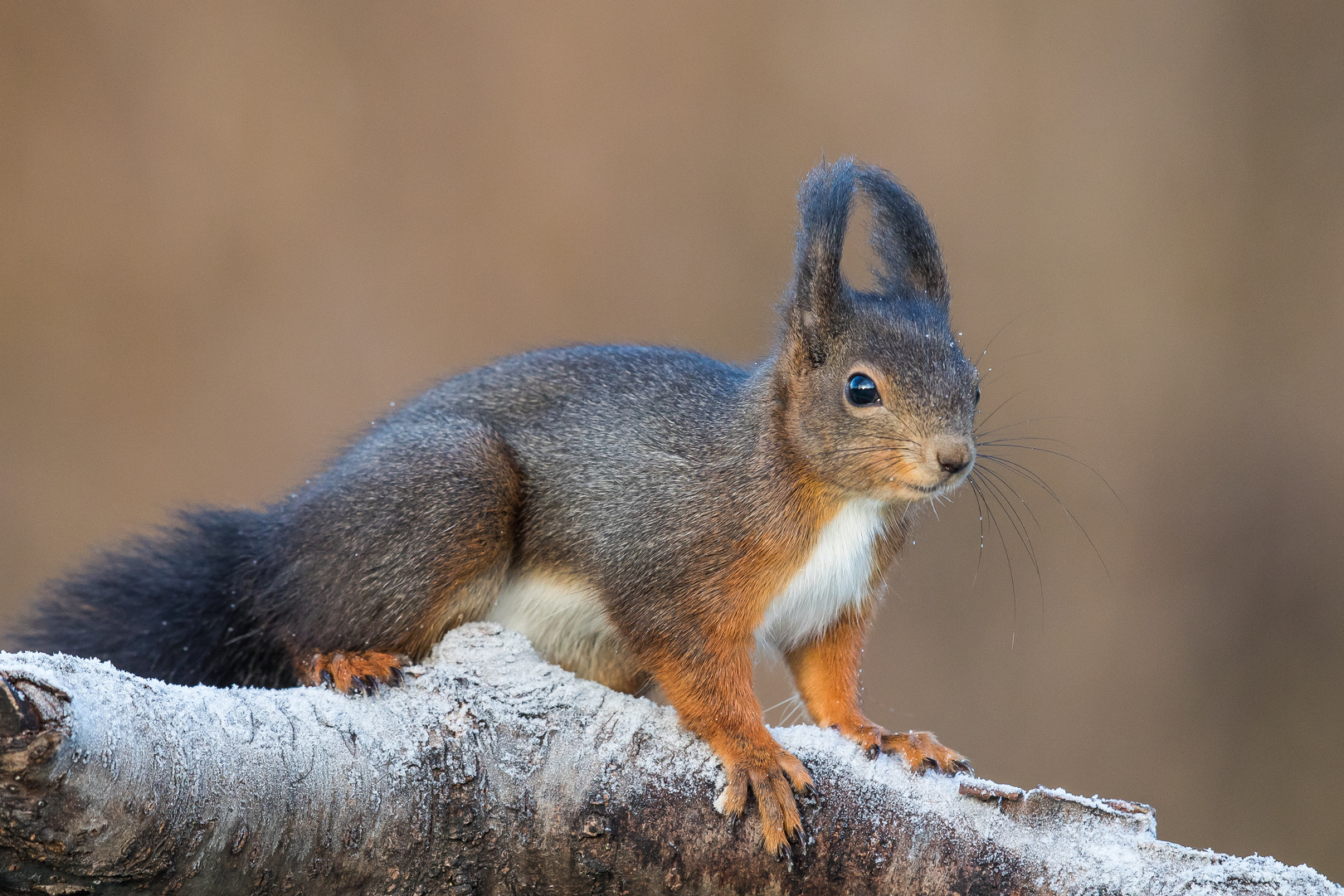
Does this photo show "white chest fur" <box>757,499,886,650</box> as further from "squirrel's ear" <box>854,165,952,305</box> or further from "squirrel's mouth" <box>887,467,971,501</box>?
"squirrel's ear" <box>854,165,952,305</box>

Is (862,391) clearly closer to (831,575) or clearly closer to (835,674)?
(831,575)

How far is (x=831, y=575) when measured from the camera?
1.68 meters

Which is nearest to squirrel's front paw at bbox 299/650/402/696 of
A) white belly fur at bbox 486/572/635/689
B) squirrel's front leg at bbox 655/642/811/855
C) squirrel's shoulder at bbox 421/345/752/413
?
white belly fur at bbox 486/572/635/689

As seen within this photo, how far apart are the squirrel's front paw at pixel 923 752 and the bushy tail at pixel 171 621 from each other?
0.99 m

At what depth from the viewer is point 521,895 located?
1361mm

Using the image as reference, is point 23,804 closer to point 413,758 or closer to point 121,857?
point 121,857

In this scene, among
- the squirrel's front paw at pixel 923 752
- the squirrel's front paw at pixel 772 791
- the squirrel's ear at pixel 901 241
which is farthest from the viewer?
the squirrel's ear at pixel 901 241

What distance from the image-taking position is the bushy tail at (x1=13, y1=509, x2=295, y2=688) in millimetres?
1865

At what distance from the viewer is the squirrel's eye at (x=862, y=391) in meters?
1.58

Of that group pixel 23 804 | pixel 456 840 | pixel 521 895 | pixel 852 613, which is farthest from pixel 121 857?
pixel 852 613

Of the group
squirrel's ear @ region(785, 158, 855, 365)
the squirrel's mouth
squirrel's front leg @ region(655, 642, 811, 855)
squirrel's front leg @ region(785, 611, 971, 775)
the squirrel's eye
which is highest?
squirrel's ear @ region(785, 158, 855, 365)

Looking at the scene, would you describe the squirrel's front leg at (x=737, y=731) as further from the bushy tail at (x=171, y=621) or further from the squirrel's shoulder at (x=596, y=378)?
the bushy tail at (x=171, y=621)

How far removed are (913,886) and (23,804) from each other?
3.02 ft

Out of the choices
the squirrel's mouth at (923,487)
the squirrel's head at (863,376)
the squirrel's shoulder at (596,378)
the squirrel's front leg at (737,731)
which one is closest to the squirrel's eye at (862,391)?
the squirrel's head at (863,376)
